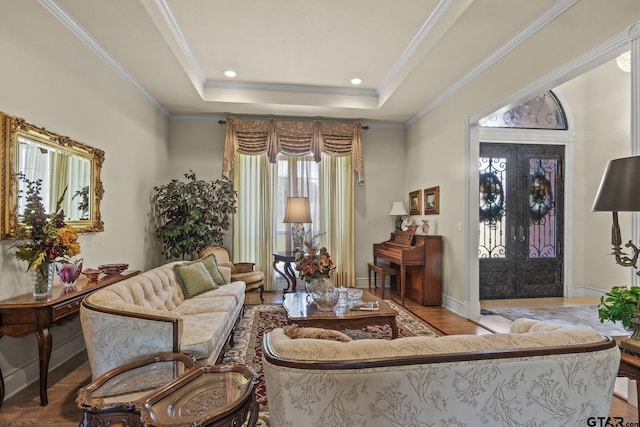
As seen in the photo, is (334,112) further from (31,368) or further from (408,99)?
(31,368)

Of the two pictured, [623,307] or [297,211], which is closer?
[623,307]

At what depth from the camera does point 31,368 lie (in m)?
2.47

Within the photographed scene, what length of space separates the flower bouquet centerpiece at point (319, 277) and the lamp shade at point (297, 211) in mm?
2097

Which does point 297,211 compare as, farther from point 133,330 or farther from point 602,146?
point 602,146

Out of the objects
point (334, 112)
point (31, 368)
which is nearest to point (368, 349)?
point (31, 368)

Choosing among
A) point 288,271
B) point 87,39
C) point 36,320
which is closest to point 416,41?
point 87,39

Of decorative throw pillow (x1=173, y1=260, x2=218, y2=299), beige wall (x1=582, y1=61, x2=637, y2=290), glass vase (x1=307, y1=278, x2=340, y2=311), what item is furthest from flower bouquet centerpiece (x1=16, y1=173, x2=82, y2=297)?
beige wall (x1=582, y1=61, x2=637, y2=290)

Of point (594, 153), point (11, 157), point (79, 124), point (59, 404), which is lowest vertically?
point (59, 404)

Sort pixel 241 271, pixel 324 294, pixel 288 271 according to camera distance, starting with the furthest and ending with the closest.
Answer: pixel 288 271
pixel 241 271
pixel 324 294

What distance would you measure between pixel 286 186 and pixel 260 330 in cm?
277

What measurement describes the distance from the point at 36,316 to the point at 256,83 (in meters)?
3.86

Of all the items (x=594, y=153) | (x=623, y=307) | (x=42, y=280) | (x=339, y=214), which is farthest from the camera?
(x=339, y=214)

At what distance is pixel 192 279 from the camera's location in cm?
347

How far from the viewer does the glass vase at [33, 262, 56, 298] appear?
7.48 ft
